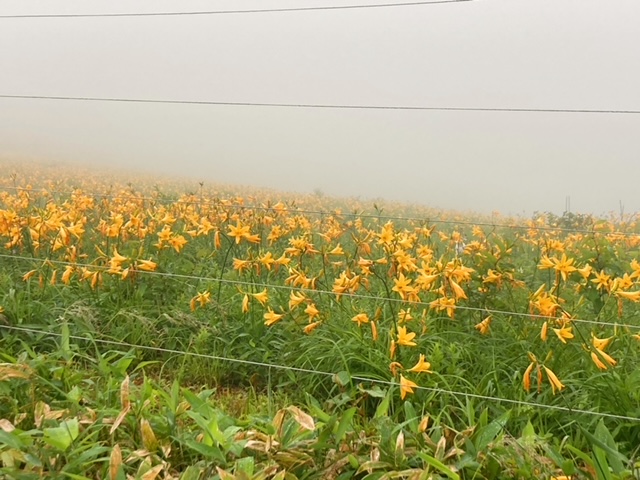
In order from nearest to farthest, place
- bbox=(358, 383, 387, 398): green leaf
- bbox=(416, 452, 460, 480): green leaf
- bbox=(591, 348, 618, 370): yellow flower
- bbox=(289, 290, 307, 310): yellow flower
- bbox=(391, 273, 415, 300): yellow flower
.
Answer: bbox=(416, 452, 460, 480): green leaf → bbox=(591, 348, 618, 370): yellow flower → bbox=(358, 383, 387, 398): green leaf → bbox=(391, 273, 415, 300): yellow flower → bbox=(289, 290, 307, 310): yellow flower

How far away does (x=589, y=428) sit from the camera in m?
1.94

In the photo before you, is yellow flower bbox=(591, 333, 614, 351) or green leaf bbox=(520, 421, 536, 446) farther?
yellow flower bbox=(591, 333, 614, 351)

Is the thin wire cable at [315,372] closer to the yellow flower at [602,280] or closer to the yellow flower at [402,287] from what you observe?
the yellow flower at [402,287]

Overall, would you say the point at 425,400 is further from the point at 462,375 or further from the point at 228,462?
the point at 228,462


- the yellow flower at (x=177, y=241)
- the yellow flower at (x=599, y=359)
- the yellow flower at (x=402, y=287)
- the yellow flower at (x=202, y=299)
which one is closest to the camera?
the yellow flower at (x=599, y=359)

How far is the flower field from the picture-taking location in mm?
1766

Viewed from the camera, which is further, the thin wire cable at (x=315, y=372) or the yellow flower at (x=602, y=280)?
the yellow flower at (x=602, y=280)

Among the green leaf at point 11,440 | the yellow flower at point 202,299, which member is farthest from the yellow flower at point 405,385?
the green leaf at point 11,440

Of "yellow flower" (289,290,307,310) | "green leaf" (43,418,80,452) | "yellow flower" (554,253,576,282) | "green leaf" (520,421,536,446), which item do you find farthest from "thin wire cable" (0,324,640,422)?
"green leaf" (43,418,80,452)

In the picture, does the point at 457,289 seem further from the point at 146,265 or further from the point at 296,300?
the point at 146,265

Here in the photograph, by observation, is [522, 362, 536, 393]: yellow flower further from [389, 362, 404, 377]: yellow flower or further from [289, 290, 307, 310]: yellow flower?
[289, 290, 307, 310]: yellow flower

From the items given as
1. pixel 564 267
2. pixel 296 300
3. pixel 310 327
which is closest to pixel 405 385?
pixel 310 327

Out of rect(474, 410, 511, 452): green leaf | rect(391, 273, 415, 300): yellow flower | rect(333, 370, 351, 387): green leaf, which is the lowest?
rect(474, 410, 511, 452): green leaf

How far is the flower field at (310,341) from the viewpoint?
1.77 metres
